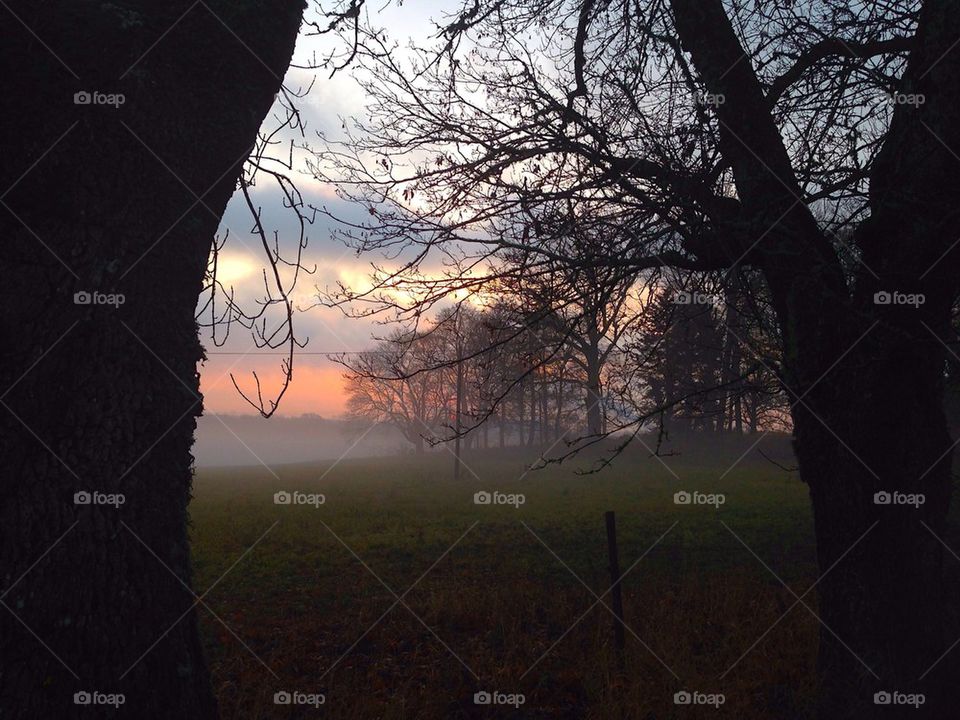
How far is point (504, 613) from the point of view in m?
7.59

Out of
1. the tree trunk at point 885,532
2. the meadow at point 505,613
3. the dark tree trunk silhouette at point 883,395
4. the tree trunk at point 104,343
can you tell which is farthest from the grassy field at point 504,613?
the tree trunk at point 104,343

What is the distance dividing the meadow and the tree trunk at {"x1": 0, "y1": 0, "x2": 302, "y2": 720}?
10.8ft

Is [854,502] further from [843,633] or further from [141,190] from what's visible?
[141,190]

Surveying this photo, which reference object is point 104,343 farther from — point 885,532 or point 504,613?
point 504,613

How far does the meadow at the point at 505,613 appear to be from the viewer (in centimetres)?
553

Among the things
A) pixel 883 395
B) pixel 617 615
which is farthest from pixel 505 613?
pixel 883 395

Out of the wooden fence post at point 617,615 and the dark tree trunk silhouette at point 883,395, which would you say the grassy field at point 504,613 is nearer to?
the wooden fence post at point 617,615

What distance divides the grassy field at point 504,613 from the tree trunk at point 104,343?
3237mm

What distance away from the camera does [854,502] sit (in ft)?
14.5

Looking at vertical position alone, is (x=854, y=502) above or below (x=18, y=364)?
below

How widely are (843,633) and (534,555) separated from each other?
7.55 m

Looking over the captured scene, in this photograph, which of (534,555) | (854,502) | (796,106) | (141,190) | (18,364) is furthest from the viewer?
(534,555)

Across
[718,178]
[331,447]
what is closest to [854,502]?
[718,178]

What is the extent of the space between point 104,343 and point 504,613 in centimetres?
635
